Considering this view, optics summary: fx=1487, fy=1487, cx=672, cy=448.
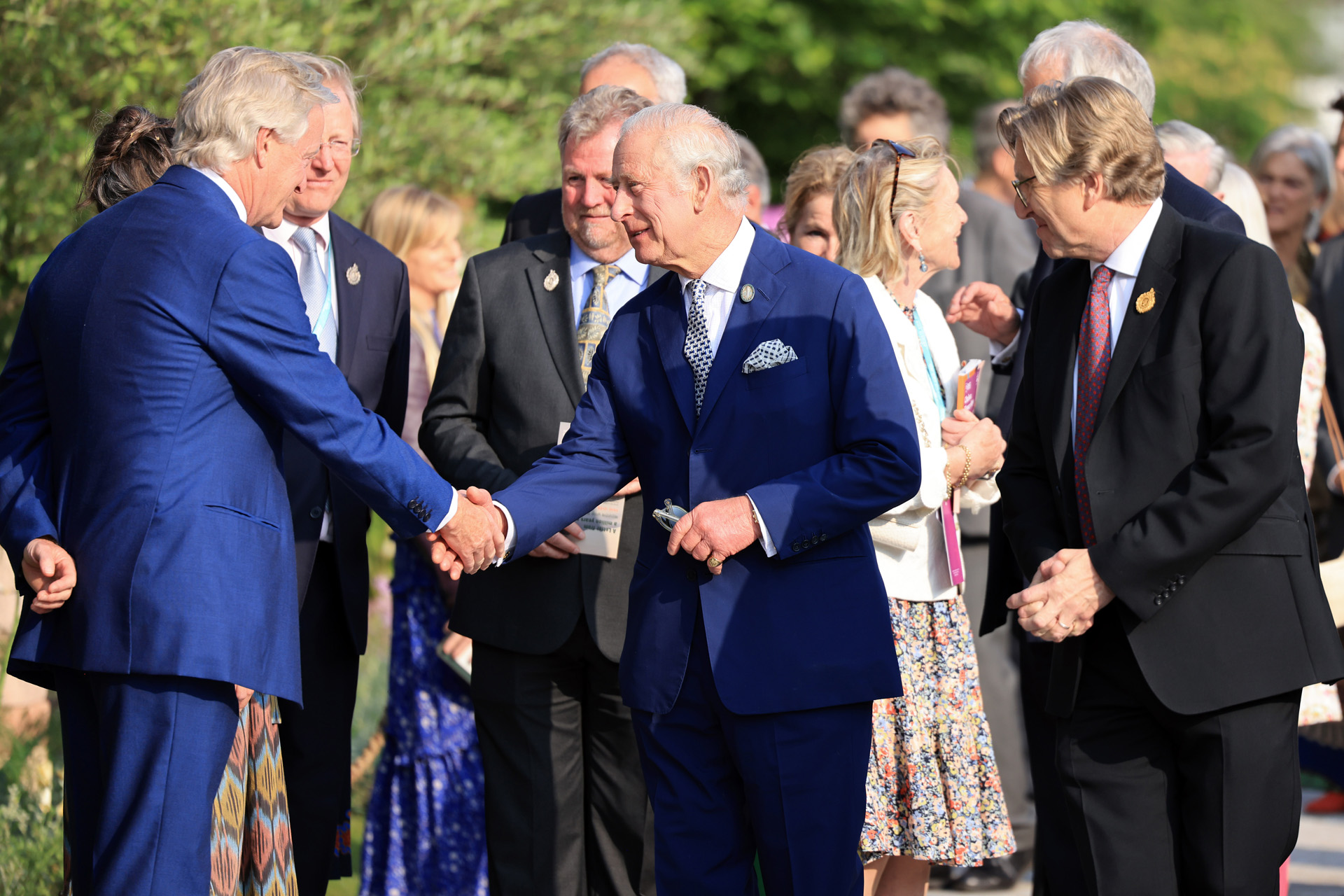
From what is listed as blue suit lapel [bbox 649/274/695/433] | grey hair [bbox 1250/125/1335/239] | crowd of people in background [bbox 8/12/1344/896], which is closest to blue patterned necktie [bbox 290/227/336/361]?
crowd of people in background [bbox 8/12/1344/896]

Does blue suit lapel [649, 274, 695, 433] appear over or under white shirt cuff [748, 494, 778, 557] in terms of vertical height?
over

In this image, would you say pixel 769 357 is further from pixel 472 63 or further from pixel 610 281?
pixel 472 63

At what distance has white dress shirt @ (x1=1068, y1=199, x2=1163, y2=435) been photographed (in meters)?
3.56

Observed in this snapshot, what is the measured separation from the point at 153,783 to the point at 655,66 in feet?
11.4

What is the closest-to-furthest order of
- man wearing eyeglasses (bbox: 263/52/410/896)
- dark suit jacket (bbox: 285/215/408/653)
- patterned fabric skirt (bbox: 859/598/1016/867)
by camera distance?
patterned fabric skirt (bbox: 859/598/1016/867), dark suit jacket (bbox: 285/215/408/653), man wearing eyeglasses (bbox: 263/52/410/896)

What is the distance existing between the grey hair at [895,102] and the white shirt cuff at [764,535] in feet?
14.0

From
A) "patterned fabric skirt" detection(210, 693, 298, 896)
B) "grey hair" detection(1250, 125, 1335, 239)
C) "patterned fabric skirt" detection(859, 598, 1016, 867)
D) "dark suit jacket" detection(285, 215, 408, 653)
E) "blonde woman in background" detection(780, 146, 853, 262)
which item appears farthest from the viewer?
"grey hair" detection(1250, 125, 1335, 239)

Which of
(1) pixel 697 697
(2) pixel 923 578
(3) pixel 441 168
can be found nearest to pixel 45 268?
(1) pixel 697 697

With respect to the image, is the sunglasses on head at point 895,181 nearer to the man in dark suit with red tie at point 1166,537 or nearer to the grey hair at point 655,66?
the man in dark suit with red tie at point 1166,537

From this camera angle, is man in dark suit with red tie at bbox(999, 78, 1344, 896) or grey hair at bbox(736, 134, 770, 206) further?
grey hair at bbox(736, 134, 770, 206)

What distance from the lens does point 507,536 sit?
3805mm

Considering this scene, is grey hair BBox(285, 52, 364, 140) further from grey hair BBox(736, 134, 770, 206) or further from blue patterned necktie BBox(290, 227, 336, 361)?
grey hair BBox(736, 134, 770, 206)

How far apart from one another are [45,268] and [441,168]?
15.6 feet

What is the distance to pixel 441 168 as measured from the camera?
8.19 meters
